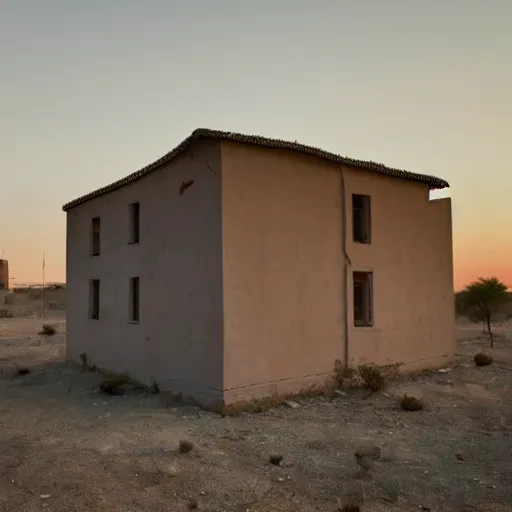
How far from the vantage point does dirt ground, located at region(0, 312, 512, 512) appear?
627 cm

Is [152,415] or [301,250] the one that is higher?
[301,250]

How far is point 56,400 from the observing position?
12.1m

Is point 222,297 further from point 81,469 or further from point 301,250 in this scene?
point 81,469

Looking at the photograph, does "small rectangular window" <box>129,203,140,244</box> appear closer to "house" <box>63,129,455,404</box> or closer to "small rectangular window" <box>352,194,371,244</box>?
"house" <box>63,129,455,404</box>

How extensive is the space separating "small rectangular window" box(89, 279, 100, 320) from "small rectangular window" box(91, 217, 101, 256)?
38.6 inches

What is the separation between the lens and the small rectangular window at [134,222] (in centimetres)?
1429

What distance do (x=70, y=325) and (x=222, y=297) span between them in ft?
29.8

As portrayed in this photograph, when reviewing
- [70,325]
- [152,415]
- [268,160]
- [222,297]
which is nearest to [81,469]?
[152,415]

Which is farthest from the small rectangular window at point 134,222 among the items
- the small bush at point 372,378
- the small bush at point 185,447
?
the small bush at point 185,447

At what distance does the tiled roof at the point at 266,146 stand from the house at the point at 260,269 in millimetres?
39

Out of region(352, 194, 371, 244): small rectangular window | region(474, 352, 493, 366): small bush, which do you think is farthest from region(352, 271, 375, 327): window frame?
region(474, 352, 493, 366): small bush

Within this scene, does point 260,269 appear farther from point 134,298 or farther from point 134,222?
point 134,222

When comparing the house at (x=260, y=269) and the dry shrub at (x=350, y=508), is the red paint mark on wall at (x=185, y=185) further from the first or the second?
the dry shrub at (x=350, y=508)

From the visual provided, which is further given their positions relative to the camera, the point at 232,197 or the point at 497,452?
the point at 232,197
